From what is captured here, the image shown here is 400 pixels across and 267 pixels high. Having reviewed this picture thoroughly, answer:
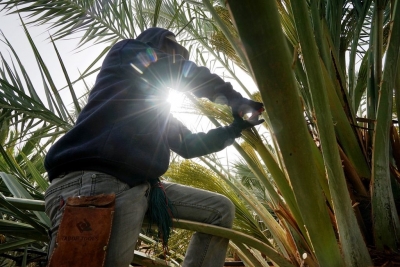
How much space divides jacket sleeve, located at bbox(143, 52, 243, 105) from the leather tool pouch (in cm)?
53

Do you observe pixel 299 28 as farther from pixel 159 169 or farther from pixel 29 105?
pixel 29 105

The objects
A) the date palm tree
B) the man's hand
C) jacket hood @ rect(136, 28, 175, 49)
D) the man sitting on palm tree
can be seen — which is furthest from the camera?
jacket hood @ rect(136, 28, 175, 49)

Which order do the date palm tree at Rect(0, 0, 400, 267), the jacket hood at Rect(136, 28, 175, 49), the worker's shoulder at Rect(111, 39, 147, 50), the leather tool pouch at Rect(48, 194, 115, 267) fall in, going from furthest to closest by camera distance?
the jacket hood at Rect(136, 28, 175, 49) < the worker's shoulder at Rect(111, 39, 147, 50) < the leather tool pouch at Rect(48, 194, 115, 267) < the date palm tree at Rect(0, 0, 400, 267)

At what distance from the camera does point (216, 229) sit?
1.42 meters

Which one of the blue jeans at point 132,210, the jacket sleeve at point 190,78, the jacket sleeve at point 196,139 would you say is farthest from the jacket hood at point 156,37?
the blue jeans at point 132,210

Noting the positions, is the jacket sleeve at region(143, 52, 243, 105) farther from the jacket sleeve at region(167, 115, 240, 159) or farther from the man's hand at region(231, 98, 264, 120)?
the jacket sleeve at region(167, 115, 240, 159)

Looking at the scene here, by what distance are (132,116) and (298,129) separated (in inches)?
32.4

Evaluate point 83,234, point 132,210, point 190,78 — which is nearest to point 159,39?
point 190,78

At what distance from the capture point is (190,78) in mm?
1427

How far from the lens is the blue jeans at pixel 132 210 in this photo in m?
1.25

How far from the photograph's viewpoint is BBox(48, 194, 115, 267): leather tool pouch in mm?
1157

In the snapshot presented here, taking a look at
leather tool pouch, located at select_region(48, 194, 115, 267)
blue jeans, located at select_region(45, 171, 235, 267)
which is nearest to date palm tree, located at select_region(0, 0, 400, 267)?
blue jeans, located at select_region(45, 171, 235, 267)

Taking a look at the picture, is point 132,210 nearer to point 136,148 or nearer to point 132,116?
point 136,148

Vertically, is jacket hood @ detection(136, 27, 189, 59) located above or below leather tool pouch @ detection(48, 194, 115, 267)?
above
